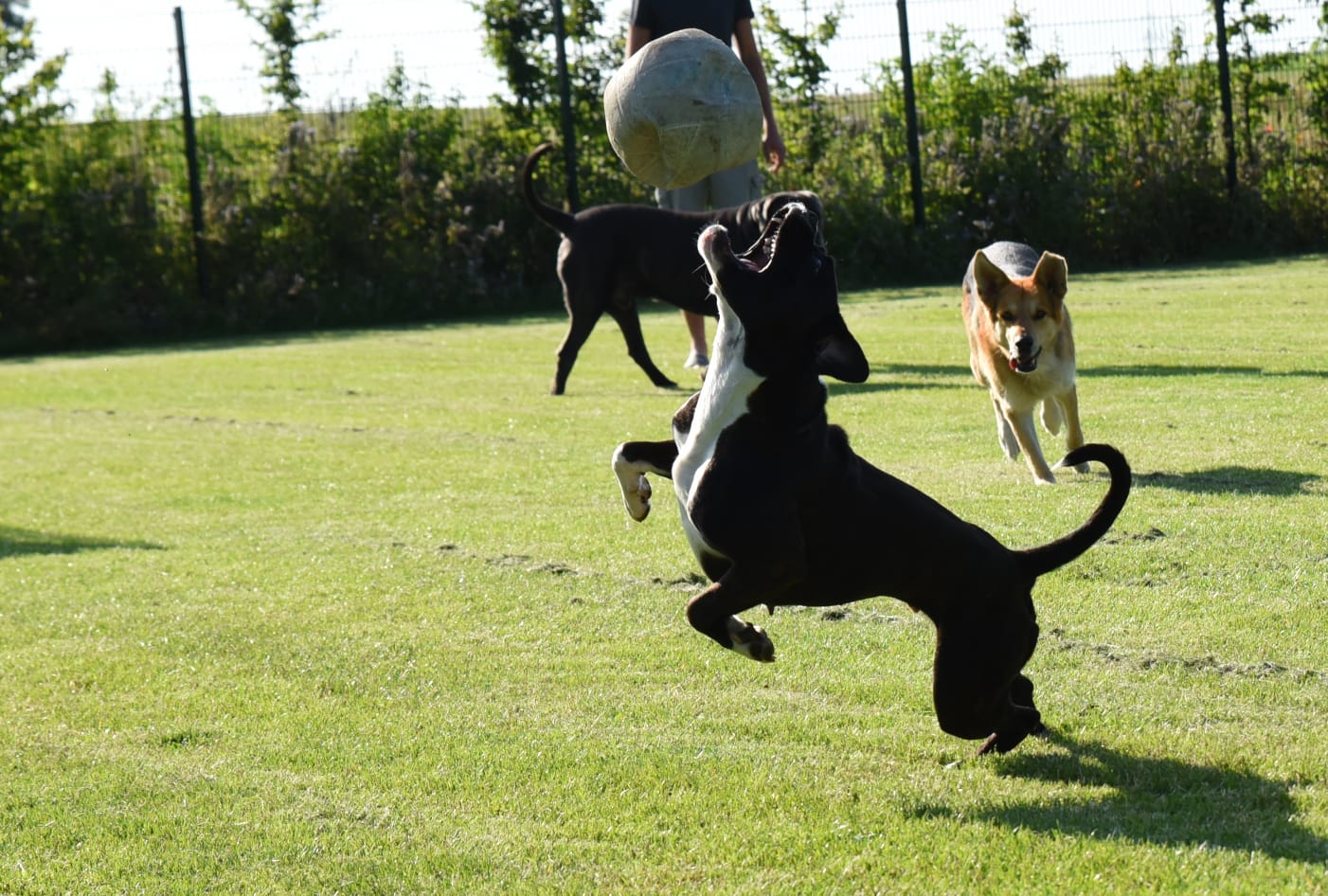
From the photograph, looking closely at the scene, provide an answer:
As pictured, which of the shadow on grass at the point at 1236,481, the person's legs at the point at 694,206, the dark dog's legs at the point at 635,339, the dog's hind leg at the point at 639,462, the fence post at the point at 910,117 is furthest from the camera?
the fence post at the point at 910,117

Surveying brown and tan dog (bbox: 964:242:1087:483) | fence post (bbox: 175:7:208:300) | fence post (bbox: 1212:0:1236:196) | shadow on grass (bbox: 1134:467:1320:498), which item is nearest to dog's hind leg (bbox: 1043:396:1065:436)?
brown and tan dog (bbox: 964:242:1087:483)

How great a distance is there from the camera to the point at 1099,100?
55.2 ft

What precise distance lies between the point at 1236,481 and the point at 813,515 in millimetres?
3306

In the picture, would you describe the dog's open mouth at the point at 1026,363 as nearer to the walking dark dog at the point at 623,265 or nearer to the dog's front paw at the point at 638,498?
the dog's front paw at the point at 638,498

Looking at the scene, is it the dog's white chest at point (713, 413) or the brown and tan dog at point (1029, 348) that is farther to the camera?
the brown and tan dog at point (1029, 348)

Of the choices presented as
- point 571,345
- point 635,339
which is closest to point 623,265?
point 635,339

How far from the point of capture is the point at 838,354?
3488 mm

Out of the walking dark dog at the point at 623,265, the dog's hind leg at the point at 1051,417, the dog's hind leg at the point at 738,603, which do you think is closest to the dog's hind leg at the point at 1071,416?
the dog's hind leg at the point at 1051,417

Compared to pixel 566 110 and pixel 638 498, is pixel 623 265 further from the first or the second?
pixel 566 110

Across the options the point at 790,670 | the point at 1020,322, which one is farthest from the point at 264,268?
the point at 790,670

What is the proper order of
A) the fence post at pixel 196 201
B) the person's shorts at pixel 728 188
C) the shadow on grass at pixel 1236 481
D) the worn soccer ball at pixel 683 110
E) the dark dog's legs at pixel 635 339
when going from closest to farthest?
1. the shadow on grass at pixel 1236 481
2. the worn soccer ball at pixel 683 110
3. the dark dog's legs at pixel 635 339
4. the person's shorts at pixel 728 188
5. the fence post at pixel 196 201

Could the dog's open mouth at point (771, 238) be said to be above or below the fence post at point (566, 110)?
below

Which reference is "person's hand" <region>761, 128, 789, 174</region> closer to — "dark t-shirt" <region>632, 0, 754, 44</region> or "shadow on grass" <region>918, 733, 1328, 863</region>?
"dark t-shirt" <region>632, 0, 754, 44</region>

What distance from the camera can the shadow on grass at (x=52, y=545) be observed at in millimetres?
6418
